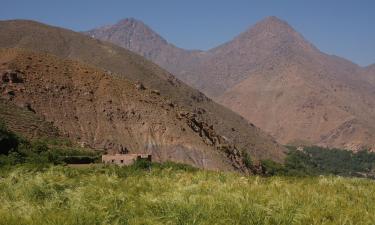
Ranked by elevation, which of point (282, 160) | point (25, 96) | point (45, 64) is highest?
point (45, 64)

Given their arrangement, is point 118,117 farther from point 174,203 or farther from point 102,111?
point 174,203

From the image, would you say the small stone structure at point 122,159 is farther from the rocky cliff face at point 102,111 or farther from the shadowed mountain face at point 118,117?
the shadowed mountain face at point 118,117

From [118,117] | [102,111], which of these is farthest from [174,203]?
[102,111]

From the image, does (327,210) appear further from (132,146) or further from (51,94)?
(51,94)

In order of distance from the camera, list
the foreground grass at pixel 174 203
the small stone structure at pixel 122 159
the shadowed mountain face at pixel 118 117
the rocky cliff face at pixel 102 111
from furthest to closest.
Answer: the shadowed mountain face at pixel 118 117
the rocky cliff face at pixel 102 111
the small stone structure at pixel 122 159
the foreground grass at pixel 174 203

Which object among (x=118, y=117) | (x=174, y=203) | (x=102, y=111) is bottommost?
(x=174, y=203)

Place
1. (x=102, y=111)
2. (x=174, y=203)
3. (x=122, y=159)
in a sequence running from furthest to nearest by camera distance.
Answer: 1. (x=102, y=111)
2. (x=122, y=159)
3. (x=174, y=203)

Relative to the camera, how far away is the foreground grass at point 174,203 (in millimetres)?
10039

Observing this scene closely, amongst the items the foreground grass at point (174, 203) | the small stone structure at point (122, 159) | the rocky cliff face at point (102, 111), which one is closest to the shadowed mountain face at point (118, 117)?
the rocky cliff face at point (102, 111)

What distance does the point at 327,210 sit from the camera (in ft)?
36.4

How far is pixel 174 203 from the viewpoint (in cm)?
1091

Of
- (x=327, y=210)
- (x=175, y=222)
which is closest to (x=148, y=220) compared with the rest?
(x=175, y=222)

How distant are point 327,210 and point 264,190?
2196 millimetres

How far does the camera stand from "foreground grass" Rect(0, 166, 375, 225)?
1004cm
